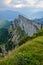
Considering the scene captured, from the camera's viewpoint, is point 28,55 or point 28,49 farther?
point 28,49

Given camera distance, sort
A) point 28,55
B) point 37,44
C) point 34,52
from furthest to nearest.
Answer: point 37,44, point 34,52, point 28,55

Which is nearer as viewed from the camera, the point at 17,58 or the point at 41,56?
the point at 17,58

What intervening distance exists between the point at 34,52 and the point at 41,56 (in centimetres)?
161

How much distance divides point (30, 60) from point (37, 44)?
6.86 meters

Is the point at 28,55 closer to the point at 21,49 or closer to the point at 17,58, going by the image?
the point at 17,58

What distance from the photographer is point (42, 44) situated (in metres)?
33.8

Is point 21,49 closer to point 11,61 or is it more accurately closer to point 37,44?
point 37,44

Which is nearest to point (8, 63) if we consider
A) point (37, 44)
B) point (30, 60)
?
point (30, 60)

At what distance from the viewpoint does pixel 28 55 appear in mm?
27688

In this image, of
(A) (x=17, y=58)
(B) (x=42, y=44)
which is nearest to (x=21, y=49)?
(B) (x=42, y=44)

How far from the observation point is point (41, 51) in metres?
30.7

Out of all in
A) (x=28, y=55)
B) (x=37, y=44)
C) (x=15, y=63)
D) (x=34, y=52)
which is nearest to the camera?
(x=15, y=63)

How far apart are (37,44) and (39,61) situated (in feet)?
20.2

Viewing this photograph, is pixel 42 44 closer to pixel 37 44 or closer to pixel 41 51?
pixel 37 44
